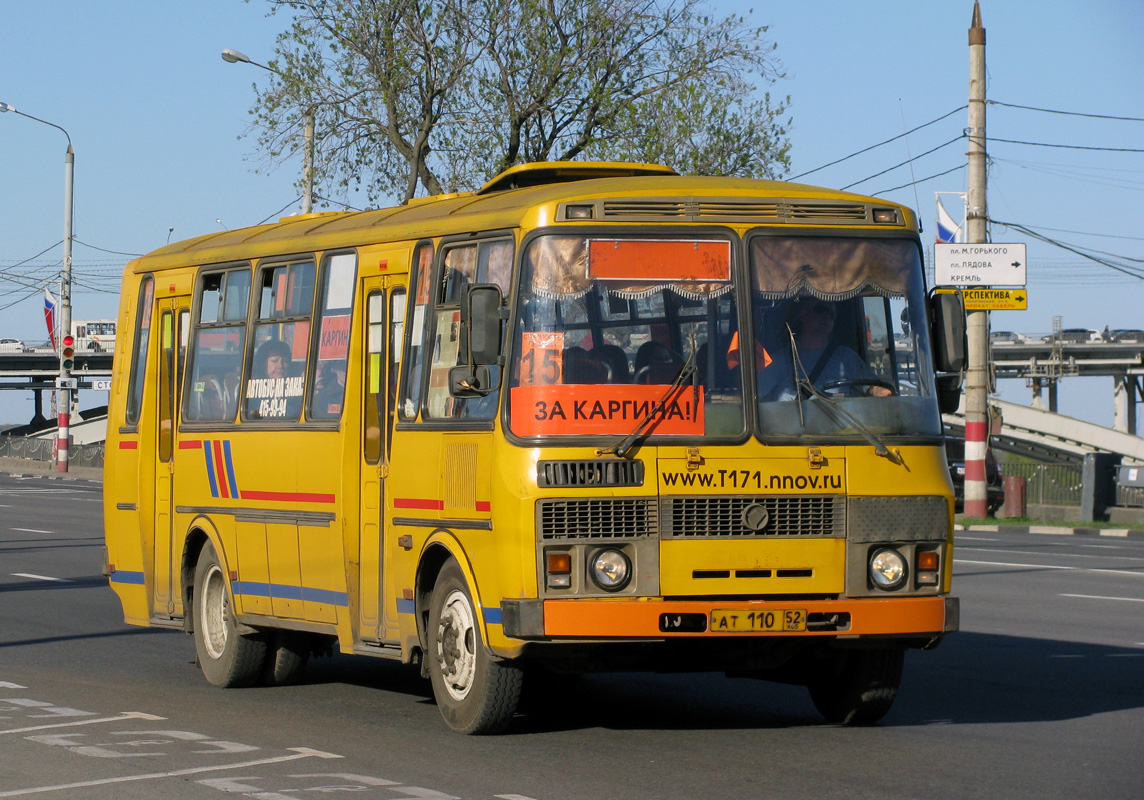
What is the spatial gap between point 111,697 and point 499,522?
3.51m

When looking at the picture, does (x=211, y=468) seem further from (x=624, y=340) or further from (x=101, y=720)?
(x=624, y=340)

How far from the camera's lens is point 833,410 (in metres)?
8.48

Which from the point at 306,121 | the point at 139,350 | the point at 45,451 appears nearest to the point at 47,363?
the point at 45,451

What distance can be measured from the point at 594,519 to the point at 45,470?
5905cm

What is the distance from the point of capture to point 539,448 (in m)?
8.16

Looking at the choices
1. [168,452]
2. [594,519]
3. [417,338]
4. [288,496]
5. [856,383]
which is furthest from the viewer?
[168,452]

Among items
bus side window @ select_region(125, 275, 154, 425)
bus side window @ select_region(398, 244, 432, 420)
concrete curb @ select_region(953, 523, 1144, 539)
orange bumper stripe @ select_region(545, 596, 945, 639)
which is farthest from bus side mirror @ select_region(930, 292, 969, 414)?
concrete curb @ select_region(953, 523, 1144, 539)

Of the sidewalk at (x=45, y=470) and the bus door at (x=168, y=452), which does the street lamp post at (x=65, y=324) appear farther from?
the bus door at (x=168, y=452)

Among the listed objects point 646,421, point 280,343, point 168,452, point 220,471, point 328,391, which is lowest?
point 220,471

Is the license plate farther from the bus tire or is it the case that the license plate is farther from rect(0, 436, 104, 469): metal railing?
rect(0, 436, 104, 469): metal railing

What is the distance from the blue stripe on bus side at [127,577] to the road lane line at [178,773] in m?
4.51

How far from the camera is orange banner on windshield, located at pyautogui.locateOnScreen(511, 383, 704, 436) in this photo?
26.9 feet

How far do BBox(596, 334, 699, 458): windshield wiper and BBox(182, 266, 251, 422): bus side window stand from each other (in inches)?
163

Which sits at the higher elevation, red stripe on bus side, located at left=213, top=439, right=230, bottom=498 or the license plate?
red stripe on bus side, located at left=213, top=439, right=230, bottom=498
